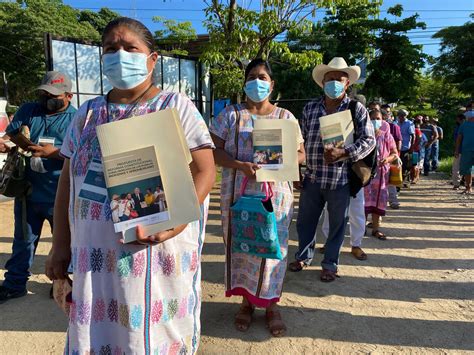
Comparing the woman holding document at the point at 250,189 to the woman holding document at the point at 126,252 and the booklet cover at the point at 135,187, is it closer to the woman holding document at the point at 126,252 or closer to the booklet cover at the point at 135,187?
the woman holding document at the point at 126,252

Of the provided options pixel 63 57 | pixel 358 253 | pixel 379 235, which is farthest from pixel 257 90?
pixel 63 57

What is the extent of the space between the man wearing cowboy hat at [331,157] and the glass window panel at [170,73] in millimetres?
5679

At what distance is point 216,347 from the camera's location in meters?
2.53

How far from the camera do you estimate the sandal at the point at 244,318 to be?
2.71 metres

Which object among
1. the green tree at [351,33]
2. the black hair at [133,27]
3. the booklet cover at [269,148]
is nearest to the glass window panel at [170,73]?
the booklet cover at [269,148]

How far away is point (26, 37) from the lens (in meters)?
22.7

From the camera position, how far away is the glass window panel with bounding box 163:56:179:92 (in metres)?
8.53

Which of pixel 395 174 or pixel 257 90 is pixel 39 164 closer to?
pixel 257 90

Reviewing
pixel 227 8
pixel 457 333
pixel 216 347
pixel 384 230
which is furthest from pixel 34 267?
pixel 227 8

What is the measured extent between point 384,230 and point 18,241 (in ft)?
15.1

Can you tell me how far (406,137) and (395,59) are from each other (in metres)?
16.5

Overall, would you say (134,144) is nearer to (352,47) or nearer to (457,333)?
(457,333)

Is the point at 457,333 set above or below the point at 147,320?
below

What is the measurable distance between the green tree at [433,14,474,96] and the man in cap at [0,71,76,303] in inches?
1051
